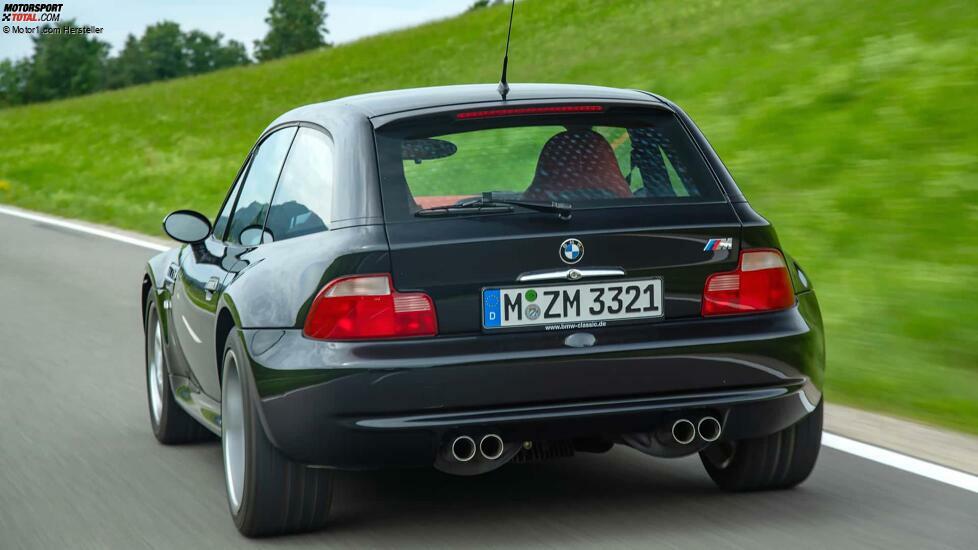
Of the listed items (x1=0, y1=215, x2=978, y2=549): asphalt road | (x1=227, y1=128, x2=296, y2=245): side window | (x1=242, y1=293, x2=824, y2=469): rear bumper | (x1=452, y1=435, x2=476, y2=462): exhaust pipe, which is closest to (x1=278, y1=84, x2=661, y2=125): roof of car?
(x1=227, y1=128, x2=296, y2=245): side window

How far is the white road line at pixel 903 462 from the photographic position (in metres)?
5.83

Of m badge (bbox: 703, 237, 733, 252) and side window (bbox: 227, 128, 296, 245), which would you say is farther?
side window (bbox: 227, 128, 296, 245)

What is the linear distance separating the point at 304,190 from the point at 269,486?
1.12 meters

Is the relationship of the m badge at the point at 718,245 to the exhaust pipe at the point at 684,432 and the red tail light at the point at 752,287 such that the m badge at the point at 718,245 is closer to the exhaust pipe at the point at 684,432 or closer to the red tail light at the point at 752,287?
the red tail light at the point at 752,287

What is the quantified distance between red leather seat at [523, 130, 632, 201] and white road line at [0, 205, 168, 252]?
11890 mm

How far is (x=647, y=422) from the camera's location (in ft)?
16.4

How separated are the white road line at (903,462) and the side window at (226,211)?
2760 mm

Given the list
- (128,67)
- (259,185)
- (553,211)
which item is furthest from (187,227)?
(128,67)

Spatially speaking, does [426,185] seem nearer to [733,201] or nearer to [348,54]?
[733,201]

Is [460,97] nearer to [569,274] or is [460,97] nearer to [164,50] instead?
[569,274]

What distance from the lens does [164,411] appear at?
722cm

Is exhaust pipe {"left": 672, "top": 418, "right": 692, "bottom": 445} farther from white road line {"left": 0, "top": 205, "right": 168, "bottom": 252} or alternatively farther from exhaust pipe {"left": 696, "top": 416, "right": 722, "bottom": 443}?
white road line {"left": 0, "top": 205, "right": 168, "bottom": 252}

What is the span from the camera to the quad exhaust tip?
5059mm

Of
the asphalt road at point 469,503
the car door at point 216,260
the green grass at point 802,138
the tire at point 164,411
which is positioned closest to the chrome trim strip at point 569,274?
the asphalt road at point 469,503
